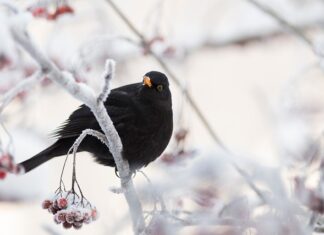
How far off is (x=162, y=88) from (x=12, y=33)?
2072mm

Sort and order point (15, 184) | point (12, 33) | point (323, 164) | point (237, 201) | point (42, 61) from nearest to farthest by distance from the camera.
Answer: point (12, 33) → point (42, 61) → point (323, 164) → point (237, 201) → point (15, 184)

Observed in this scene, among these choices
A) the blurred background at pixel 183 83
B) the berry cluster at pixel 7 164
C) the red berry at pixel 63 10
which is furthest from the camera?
the red berry at pixel 63 10

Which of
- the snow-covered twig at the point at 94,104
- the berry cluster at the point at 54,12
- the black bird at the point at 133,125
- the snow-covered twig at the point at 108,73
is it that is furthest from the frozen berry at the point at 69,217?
the berry cluster at the point at 54,12

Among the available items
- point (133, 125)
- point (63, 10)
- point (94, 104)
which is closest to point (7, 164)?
point (94, 104)

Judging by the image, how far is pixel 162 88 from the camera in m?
3.95

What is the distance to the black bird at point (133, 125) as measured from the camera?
3723 mm

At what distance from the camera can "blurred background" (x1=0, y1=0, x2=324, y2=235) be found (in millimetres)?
3640

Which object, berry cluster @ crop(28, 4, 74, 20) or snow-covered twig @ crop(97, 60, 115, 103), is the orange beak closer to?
berry cluster @ crop(28, 4, 74, 20)

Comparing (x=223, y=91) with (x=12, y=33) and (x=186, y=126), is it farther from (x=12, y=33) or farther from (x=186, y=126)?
(x=12, y=33)

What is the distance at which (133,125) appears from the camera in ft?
12.3

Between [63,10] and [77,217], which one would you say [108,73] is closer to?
[77,217]

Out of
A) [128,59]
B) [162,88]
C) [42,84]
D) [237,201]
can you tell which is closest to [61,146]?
[162,88]

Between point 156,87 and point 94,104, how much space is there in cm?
153

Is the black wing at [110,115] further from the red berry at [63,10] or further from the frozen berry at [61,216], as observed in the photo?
the frozen berry at [61,216]
